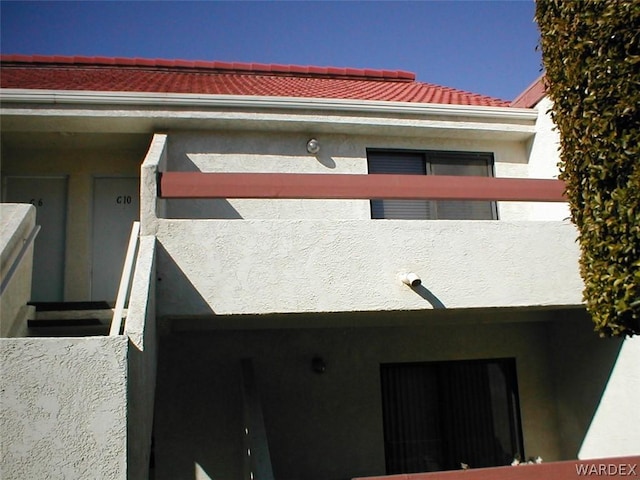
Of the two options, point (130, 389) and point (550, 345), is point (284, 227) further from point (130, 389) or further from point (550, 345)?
point (550, 345)

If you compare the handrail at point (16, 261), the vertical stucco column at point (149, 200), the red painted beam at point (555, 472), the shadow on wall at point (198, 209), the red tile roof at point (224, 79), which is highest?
the red tile roof at point (224, 79)

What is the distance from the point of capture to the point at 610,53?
568 centimetres

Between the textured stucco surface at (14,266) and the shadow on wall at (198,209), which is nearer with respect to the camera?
the textured stucco surface at (14,266)

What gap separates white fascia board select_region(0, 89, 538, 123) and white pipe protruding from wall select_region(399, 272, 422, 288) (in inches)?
139

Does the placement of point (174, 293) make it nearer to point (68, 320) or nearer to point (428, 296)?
point (68, 320)

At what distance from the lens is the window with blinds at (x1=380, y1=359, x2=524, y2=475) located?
30.7 feet

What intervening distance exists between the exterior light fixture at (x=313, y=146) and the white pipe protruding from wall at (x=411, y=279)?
3.40 metres

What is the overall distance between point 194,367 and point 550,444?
5887mm

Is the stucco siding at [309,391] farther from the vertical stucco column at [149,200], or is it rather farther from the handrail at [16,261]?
the vertical stucco column at [149,200]

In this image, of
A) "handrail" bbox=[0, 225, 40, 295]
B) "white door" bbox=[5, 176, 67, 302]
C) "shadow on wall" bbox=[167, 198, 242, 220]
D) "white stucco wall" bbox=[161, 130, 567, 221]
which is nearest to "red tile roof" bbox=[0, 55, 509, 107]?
"white stucco wall" bbox=[161, 130, 567, 221]

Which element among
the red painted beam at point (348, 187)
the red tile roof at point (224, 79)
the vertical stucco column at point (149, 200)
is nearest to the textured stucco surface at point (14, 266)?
the vertical stucco column at point (149, 200)

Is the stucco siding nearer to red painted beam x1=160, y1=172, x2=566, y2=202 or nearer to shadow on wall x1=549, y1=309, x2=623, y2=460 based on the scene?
shadow on wall x1=549, y1=309, x2=623, y2=460

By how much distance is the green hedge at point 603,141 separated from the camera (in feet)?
18.2

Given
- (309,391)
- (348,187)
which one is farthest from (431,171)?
(309,391)
